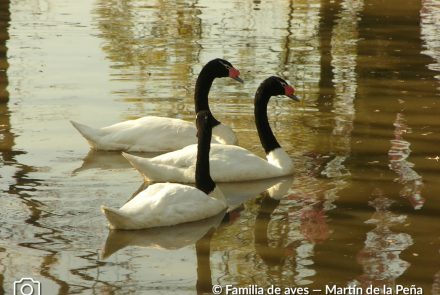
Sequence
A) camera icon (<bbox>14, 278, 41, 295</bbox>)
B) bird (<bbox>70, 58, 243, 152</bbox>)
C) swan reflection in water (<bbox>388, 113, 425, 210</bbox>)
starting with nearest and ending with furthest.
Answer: camera icon (<bbox>14, 278, 41, 295</bbox>), swan reflection in water (<bbox>388, 113, 425, 210</bbox>), bird (<bbox>70, 58, 243, 152</bbox>)

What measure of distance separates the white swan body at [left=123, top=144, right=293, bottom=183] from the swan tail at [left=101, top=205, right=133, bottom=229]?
1.60 m

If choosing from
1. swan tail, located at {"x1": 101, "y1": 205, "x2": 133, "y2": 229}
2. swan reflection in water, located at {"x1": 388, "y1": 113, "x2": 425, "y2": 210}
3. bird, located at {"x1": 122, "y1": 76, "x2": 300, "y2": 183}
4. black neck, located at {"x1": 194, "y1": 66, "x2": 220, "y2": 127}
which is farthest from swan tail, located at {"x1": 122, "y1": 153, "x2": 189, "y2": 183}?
swan reflection in water, located at {"x1": 388, "y1": 113, "x2": 425, "y2": 210}

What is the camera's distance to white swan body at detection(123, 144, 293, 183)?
11.6 m

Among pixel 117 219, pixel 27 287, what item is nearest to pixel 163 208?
pixel 117 219

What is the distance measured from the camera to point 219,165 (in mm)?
11773

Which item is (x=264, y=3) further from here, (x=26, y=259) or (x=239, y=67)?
(x=26, y=259)

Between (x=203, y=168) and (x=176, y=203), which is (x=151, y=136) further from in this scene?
(x=176, y=203)

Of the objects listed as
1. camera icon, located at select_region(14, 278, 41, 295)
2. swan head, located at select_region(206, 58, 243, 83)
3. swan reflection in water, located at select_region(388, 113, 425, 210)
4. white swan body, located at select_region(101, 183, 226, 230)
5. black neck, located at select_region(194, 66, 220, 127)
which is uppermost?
swan head, located at select_region(206, 58, 243, 83)

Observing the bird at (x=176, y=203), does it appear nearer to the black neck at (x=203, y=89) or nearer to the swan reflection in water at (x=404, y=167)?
the swan reflection in water at (x=404, y=167)

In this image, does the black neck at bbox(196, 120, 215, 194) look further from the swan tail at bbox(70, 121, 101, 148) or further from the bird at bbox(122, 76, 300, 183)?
the swan tail at bbox(70, 121, 101, 148)

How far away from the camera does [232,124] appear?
14180 millimetres

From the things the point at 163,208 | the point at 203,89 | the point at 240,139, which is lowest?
the point at 240,139

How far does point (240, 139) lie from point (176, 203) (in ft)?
11.5

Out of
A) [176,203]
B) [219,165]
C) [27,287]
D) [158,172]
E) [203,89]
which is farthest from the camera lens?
[203,89]
